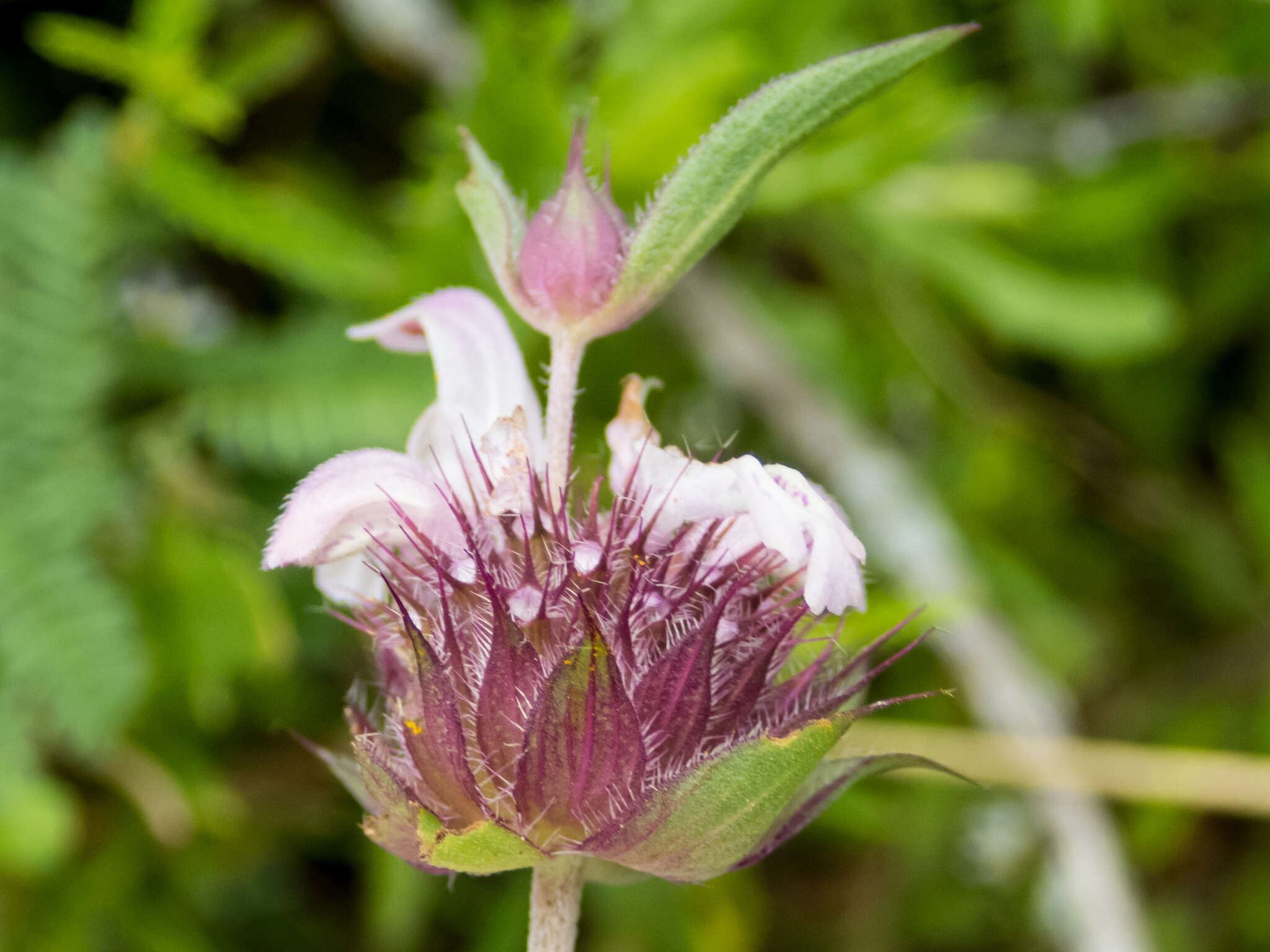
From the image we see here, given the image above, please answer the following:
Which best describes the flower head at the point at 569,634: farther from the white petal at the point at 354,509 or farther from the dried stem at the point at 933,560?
the dried stem at the point at 933,560

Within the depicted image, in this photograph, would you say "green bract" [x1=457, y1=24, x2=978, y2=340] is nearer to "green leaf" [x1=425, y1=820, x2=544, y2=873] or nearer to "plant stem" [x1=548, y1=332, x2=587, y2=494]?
"plant stem" [x1=548, y1=332, x2=587, y2=494]

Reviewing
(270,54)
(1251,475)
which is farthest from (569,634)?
(1251,475)

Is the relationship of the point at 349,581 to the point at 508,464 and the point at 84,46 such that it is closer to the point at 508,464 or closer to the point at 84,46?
the point at 508,464

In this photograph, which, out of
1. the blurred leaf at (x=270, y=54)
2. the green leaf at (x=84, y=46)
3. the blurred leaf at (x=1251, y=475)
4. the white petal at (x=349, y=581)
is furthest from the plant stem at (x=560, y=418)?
the blurred leaf at (x=1251, y=475)

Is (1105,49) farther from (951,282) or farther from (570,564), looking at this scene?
(570,564)

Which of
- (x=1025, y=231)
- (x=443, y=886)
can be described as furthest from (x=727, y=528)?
(x=1025, y=231)

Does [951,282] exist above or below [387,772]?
above

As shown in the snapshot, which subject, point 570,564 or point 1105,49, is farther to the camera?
point 1105,49
